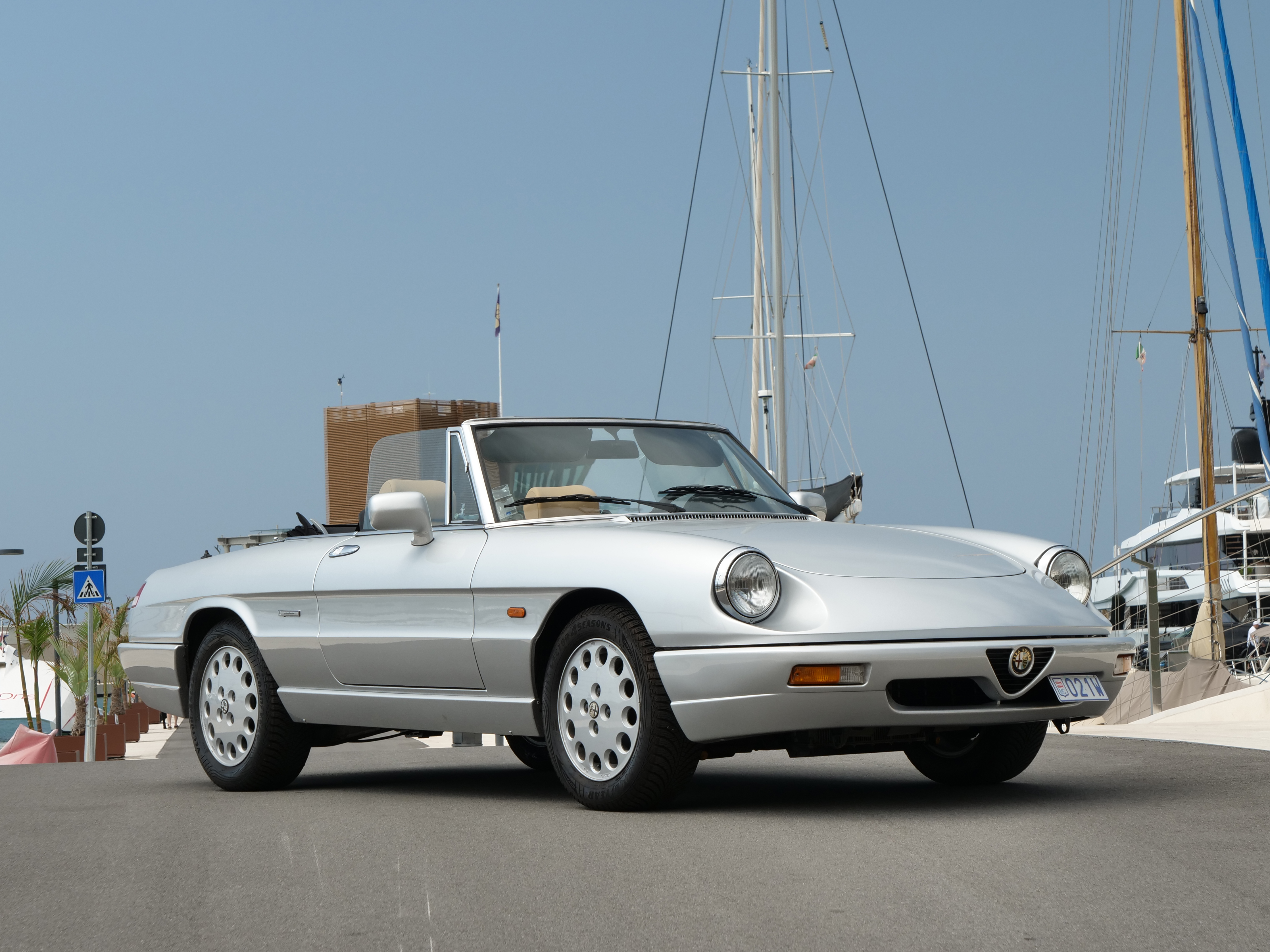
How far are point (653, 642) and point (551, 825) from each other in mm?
715

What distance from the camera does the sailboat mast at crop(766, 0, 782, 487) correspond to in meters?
Result: 23.1

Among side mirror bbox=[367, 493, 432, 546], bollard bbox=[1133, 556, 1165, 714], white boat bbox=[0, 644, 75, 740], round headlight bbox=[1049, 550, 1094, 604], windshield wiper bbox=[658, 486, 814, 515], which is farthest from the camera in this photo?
white boat bbox=[0, 644, 75, 740]

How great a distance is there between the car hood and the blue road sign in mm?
16823

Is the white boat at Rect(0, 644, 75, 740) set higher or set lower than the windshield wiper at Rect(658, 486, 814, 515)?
lower

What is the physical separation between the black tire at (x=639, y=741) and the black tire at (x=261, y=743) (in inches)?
77.1

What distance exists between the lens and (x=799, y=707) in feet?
17.7

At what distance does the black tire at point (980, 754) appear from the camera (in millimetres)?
6441

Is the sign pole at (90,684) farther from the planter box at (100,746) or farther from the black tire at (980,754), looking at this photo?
the black tire at (980,754)

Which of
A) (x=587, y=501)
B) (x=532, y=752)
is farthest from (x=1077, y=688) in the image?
(x=532, y=752)

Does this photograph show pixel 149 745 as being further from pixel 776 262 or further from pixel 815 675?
pixel 815 675

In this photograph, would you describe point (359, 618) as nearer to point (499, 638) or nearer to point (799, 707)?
point (499, 638)

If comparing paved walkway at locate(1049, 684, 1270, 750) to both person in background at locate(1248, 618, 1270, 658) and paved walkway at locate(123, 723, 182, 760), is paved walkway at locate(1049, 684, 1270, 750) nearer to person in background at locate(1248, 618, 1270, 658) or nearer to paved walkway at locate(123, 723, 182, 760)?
person in background at locate(1248, 618, 1270, 658)

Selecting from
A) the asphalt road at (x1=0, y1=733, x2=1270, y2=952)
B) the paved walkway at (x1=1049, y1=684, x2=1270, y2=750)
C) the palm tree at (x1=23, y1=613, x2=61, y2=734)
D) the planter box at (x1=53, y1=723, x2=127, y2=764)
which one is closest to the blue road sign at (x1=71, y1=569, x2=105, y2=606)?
the planter box at (x1=53, y1=723, x2=127, y2=764)

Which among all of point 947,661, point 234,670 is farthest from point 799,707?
point 234,670
